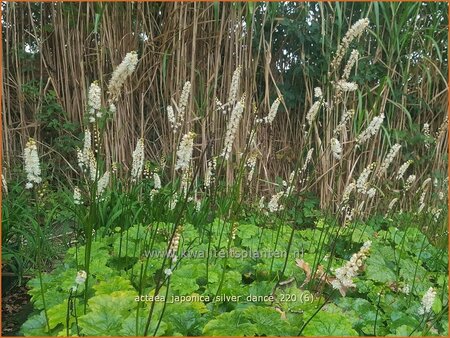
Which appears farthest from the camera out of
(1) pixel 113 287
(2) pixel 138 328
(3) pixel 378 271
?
(3) pixel 378 271

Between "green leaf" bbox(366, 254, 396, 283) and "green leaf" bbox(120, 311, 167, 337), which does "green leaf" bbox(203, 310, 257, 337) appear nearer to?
"green leaf" bbox(120, 311, 167, 337)

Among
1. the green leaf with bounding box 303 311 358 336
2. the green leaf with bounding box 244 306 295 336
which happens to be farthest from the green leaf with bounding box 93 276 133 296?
the green leaf with bounding box 303 311 358 336

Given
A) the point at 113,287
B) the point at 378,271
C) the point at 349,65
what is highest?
the point at 349,65

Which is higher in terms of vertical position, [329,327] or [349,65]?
Result: [349,65]

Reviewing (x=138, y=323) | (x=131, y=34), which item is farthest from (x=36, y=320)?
(x=131, y=34)

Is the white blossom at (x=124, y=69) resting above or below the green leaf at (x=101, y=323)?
above

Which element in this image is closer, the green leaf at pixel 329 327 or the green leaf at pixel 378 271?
the green leaf at pixel 329 327

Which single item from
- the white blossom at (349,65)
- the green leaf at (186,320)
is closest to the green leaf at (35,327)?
the green leaf at (186,320)

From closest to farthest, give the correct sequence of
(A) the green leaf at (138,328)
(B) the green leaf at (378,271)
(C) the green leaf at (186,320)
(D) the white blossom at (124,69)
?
(D) the white blossom at (124,69), (A) the green leaf at (138,328), (C) the green leaf at (186,320), (B) the green leaf at (378,271)

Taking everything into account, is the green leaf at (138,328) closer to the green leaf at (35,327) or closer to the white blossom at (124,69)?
the green leaf at (35,327)

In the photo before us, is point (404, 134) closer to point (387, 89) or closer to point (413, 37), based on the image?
point (387, 89)

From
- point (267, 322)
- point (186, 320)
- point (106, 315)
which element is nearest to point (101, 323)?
point (106, 315)

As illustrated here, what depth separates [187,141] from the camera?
Result: 2.75 feet

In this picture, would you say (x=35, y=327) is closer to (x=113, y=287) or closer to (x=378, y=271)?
(x=113, y=287)
